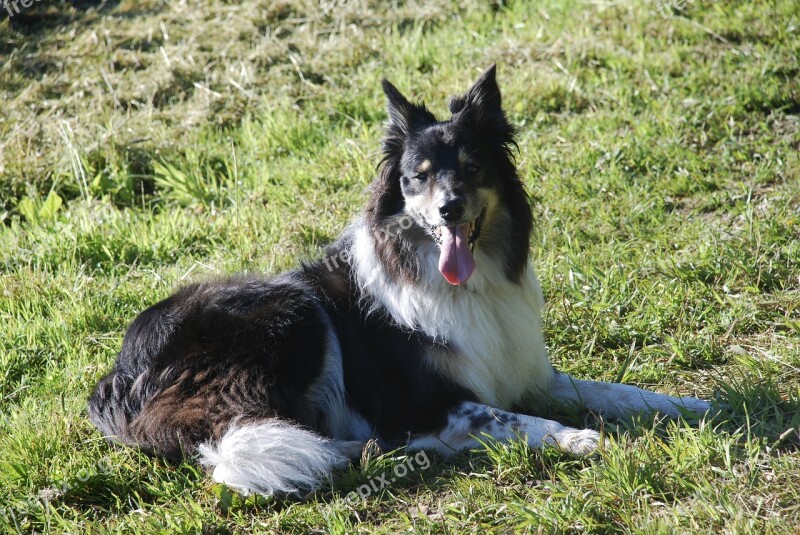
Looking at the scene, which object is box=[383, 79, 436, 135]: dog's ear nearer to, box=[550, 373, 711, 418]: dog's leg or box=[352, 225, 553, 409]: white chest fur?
box=[352, 225, 553, 409]: white chest fur

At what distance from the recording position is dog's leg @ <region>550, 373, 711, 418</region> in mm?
4137

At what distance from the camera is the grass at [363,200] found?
3.62m

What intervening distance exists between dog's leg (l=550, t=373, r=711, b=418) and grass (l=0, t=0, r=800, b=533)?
0.17m

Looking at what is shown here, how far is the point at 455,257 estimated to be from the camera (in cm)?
415

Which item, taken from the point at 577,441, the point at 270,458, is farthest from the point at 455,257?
the point at 270,458

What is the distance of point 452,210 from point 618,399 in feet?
4.31

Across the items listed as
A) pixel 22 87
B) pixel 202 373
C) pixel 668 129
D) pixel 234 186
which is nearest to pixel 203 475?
pixel 202 373

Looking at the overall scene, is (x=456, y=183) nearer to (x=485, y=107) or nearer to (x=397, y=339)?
(x=485, y=107)

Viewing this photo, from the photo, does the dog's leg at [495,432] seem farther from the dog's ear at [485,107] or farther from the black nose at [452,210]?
the dog's ear at [485,107]

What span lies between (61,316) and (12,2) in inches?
231

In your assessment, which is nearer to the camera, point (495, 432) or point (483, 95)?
point (495, 432)

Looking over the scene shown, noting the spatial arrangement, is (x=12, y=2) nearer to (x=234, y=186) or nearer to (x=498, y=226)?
(x=234, y=186)

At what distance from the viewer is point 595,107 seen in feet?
24.3

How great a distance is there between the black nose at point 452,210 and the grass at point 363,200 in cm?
114
